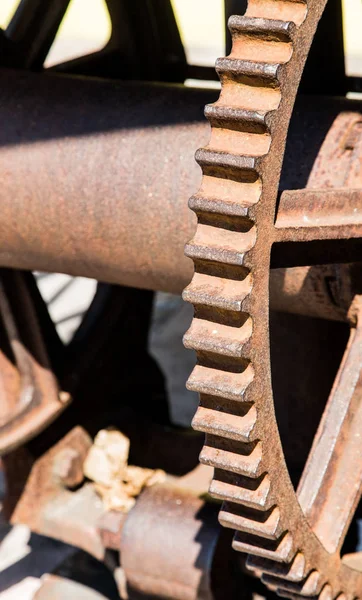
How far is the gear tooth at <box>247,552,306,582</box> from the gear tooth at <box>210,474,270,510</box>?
19 cm

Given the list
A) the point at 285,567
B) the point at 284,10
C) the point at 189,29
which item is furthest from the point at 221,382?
the point at 189,29

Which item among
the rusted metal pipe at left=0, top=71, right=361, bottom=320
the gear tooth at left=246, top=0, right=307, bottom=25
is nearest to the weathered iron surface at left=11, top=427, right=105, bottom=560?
the rusted metal pipe at left=0, top=71, right=361, bottom=320

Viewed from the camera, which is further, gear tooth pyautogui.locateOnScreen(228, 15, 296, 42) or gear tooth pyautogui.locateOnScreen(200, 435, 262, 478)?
gear tooth pyautogui.locateOnScreen(200, 435, 262, 478)

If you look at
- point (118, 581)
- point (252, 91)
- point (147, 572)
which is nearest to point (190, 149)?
point (252, 91)

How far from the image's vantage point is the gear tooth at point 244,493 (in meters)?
1.70

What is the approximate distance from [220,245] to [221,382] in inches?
8.6

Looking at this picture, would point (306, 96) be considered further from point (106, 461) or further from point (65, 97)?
point (106, 461)

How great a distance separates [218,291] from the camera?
155cm

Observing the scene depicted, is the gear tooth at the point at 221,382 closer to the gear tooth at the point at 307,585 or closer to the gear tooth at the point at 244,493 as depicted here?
the gear tooth at the point at 244,493

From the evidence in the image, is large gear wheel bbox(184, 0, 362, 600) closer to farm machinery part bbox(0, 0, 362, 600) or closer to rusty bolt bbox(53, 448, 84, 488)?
farm machinery part bbox(0, 0, 362, 600)

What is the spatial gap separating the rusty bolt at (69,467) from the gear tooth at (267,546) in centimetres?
116

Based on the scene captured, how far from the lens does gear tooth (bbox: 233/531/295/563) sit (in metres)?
1.78

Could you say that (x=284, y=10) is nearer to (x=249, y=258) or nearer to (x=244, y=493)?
(x=249, y=258)

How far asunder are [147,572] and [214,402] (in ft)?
3.61
